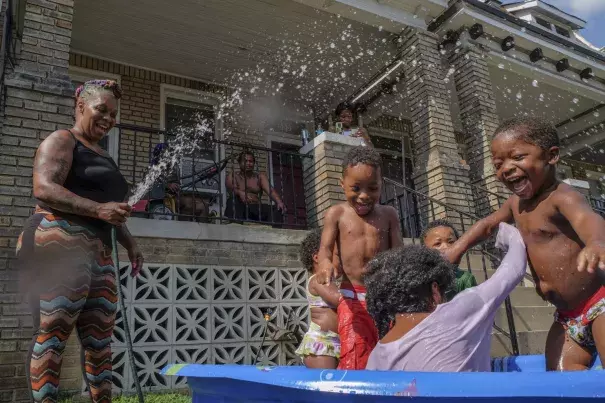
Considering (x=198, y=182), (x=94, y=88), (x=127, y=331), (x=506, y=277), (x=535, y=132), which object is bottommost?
(x=127, y=331)

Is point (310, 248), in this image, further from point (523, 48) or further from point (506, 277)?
point (523, 48)

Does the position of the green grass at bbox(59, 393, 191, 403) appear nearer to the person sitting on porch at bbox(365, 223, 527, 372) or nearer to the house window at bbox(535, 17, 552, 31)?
the person sitting on porch at bbox(365, 223, 527, 372)

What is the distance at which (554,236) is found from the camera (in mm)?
2215

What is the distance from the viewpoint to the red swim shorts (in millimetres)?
2457

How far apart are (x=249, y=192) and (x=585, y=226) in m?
5.68

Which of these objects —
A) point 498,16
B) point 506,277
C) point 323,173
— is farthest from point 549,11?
point 506,277

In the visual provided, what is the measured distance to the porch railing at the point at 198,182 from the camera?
20.3ft

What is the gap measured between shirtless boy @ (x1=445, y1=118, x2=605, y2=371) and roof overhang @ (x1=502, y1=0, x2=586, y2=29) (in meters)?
14.8

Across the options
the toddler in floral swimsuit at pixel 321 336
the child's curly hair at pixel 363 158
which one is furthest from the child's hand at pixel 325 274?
the child's curly hair at pixel 363 158

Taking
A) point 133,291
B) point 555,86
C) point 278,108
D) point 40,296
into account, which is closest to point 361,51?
point 278,108

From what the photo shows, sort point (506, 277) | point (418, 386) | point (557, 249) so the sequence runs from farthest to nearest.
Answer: point (557, 249) < point (506, 277) < point (418, 386)

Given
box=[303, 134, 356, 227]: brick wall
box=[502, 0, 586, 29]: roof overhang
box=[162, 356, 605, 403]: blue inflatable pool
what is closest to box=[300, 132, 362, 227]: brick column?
box=[303, 134, 356, 227]: brick wall

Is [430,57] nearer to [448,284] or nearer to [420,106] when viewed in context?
[420,106]

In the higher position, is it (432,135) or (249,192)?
(432,135)
